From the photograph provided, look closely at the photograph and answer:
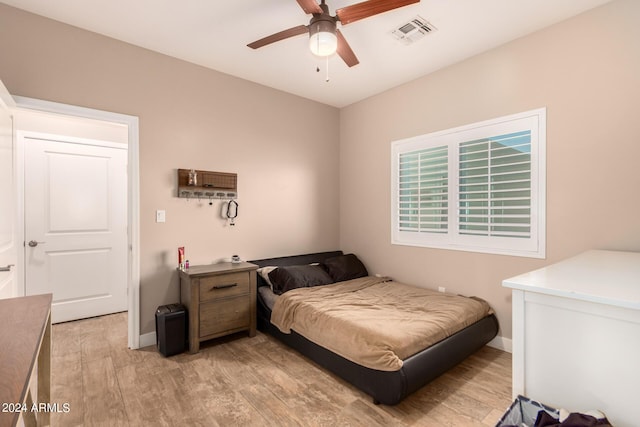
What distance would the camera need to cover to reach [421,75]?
11.1 feet

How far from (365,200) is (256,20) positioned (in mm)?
2483

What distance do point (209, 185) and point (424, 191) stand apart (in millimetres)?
2411

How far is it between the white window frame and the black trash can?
8.22ft

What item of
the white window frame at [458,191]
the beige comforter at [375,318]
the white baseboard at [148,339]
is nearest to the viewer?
the beige comforter at [375,318]

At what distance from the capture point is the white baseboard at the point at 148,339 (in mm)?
2885

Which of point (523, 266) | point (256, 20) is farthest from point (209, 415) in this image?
point (256, 20)

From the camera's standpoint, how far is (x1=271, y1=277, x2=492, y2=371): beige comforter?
2029 mm

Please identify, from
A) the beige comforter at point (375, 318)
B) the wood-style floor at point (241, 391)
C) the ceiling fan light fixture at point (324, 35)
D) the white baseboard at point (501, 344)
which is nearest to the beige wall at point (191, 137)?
the wood-style floor at point (241, 391)

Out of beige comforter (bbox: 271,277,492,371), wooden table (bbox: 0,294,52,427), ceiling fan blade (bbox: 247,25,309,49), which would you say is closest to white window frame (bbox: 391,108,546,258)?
beige comforter (bbox: 271,277,492,371)

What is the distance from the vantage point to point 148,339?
9.58 feet

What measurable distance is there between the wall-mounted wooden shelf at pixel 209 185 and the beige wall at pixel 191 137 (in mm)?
83

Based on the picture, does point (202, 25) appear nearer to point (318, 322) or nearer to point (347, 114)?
point (347, 114)

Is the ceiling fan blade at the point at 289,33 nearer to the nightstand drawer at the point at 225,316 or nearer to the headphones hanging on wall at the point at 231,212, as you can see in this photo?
the headphones hanging on wall at the point at 231,212

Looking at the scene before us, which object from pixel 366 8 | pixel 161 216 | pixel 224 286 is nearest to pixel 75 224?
pixel 161 216
